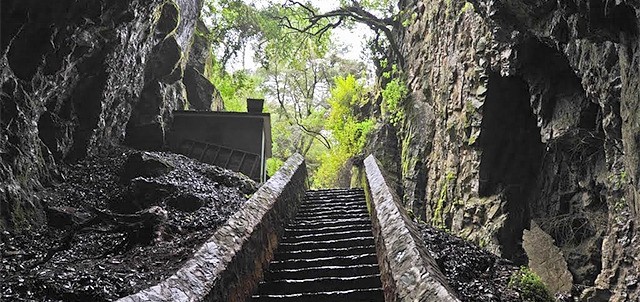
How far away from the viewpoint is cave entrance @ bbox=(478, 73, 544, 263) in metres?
12.9

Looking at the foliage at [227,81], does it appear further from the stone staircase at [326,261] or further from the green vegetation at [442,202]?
the stone staircase at [326,261]

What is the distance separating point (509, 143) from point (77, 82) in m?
10.7

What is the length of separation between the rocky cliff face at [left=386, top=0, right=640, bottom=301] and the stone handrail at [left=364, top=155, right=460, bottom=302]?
111 inches

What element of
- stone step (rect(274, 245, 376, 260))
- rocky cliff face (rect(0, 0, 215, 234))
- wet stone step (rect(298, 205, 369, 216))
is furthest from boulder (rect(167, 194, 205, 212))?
stone step (rect(274, 245, 376, 260))

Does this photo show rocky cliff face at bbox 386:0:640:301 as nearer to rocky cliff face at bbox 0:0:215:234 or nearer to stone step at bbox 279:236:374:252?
stone step at bbox 279:236:374:252

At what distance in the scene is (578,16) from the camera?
6.93 metres

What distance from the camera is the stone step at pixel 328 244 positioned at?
26.1 ft

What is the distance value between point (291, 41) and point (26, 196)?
54.5 feet

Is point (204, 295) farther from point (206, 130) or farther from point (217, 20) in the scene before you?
point (217, 20)

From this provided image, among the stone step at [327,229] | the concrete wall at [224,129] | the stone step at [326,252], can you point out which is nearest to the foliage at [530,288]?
the stone step at [326,252]

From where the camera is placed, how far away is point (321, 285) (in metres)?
6.49

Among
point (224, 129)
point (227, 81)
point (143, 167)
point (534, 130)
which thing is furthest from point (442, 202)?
point (227, 81)

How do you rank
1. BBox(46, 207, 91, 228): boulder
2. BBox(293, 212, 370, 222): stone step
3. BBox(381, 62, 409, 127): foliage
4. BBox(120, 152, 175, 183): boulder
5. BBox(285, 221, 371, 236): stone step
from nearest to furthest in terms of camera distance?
BBox(285, 221, 371, 236): stone step, BBox(46, 207, 91, 228): boulder, BBox(293, 212, 370, 222): stone step, BBox(120, 152, 175, 183): boulder, BBox(381, 62, 409, 127): foliage

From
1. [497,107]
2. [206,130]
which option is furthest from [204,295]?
[206,130]
